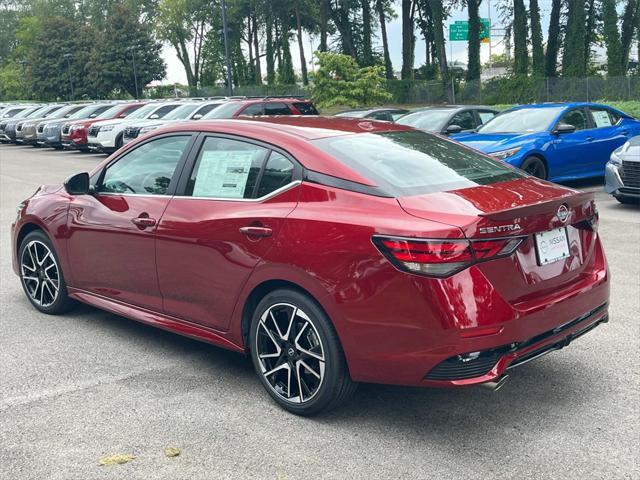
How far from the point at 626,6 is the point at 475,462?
5154 cm

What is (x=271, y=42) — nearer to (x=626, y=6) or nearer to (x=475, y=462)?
(x=626, y=6)

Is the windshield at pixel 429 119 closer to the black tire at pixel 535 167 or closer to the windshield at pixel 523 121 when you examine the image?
the windshield at pixel 523 121

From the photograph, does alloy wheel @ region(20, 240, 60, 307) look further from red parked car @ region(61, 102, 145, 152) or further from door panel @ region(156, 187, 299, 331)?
red parked car @ region(61, 102, 145, 152)

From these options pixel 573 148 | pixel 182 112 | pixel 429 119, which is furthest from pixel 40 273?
pixel 182 112

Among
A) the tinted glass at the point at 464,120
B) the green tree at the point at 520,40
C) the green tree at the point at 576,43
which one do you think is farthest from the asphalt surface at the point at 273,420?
the green tree at the point at 520,40

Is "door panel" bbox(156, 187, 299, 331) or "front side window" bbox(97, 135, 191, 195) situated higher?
"front side window" bbox(97, 135, 191, 195)

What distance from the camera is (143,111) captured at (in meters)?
25.2

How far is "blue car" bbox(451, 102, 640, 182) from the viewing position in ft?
40.6

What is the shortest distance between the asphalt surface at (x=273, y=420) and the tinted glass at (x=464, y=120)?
983 cm

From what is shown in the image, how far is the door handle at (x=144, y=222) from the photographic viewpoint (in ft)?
16.3

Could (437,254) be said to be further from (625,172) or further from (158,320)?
(625,172)

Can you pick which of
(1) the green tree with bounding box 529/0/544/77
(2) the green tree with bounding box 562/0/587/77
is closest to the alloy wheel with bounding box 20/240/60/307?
(2) the green tree with bounding box 562/0/587/77

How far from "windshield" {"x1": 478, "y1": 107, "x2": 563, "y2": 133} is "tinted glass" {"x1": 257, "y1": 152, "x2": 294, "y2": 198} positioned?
9266 mm

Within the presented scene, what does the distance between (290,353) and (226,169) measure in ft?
3.98
